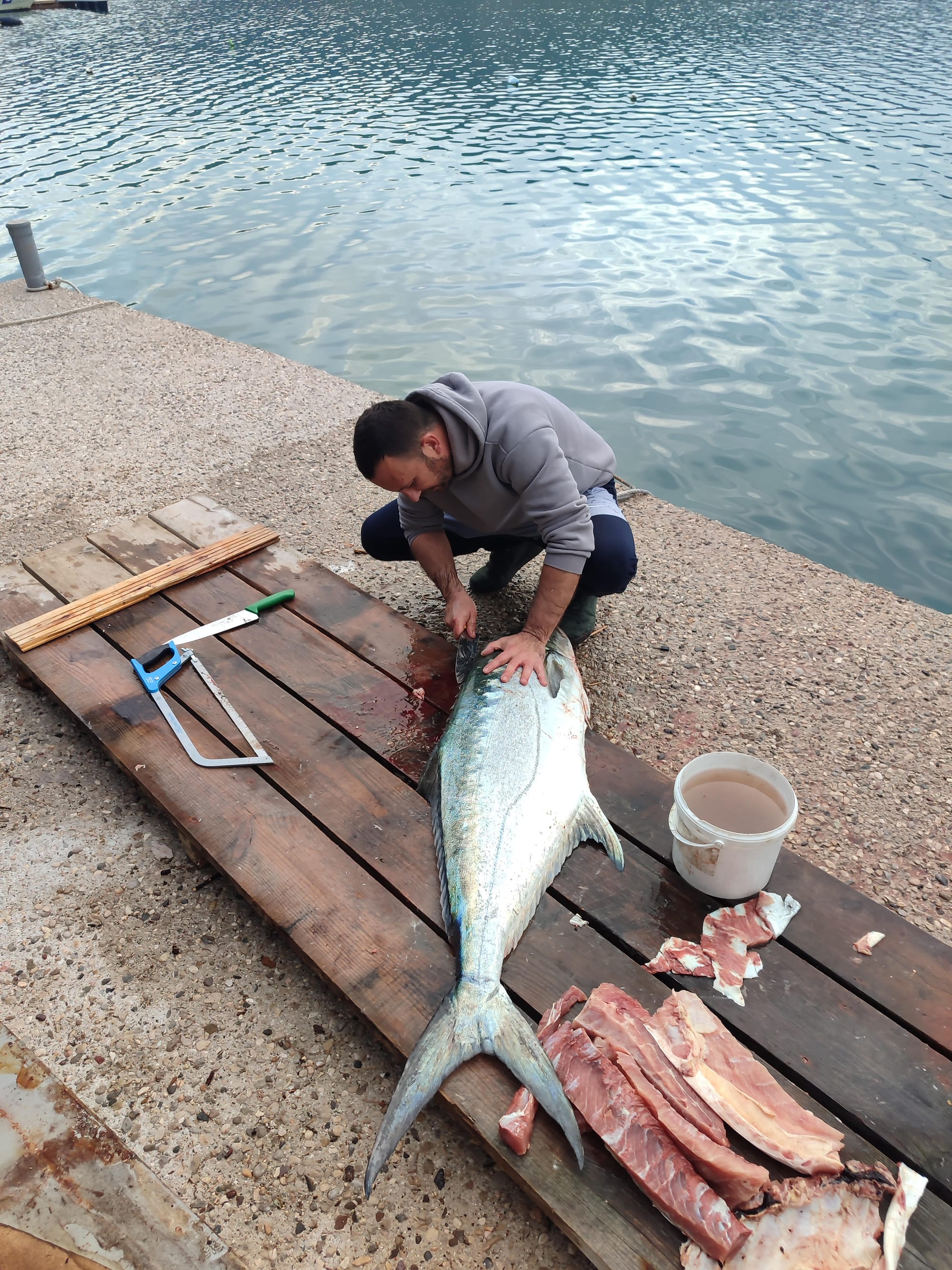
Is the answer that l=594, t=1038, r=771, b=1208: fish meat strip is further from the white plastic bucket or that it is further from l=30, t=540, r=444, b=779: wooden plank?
l=30, t=540, r=444, b=779: wooden plank

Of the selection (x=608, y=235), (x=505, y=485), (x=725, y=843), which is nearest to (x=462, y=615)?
(x=505, y=485)

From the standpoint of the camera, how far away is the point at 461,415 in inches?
126

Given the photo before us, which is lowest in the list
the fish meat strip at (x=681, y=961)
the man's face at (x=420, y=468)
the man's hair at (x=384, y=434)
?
the fish meat strip at (x=681, y=961)

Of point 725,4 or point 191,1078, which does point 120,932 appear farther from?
point 725,4

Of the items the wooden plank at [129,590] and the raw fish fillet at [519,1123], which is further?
the wooden plank at [129,590]

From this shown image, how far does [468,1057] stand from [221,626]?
213 centimetres

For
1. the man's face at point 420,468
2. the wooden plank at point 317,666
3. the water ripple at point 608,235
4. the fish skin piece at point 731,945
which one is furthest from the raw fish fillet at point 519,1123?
the water ripple at point 608,235

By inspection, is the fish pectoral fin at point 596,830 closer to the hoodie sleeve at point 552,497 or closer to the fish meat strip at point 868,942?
the fish meat strip at point 868,942

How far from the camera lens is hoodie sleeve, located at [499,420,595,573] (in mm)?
3266

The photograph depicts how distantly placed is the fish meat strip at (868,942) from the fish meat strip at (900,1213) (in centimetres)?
54

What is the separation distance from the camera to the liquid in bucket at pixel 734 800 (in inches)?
98.0

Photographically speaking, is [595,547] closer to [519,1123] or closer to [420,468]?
[420,468]

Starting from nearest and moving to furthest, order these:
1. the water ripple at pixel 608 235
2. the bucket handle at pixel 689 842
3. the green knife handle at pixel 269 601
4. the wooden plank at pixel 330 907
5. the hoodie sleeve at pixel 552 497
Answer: the wooden plank at pixel 330 907 < the bucket handle at pixel 689 842 < the hoodie sleeve at pixel 552 497 < the green knife handle at pixel 269 601 < the water ripple at pixel 608 235

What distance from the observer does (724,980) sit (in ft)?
7.36
